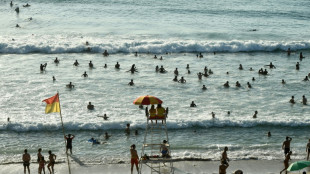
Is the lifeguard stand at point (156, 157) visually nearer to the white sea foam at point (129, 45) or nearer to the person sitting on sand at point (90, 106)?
the person sitting on sand at point (90, 106)

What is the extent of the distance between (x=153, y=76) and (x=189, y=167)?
47.7 ft

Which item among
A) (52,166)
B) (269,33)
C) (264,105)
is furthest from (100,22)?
(52,166)

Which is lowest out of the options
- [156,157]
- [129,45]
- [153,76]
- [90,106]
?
[156,157]

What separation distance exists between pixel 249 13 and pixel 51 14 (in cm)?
2633

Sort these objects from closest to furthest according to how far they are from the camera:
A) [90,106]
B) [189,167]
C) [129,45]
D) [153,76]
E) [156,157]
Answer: [156,157] < [189,167] < [90,106] < [153,76] < [129,45]

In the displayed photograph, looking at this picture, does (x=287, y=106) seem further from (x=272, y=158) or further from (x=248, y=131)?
(x=272, y=158)

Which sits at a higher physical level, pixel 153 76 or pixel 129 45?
pixel 129 45

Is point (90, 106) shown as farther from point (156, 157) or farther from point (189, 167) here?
point (156, 157)

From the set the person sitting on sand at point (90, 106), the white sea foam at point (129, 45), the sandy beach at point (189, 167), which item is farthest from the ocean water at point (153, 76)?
the sandy beach at point (189, 167)

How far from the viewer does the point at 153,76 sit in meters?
32.7

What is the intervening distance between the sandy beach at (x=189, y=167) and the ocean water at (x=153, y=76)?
2.32 ft

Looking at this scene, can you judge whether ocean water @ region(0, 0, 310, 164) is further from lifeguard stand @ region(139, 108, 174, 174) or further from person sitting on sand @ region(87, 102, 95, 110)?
lifeguard stand @ region(139, 108, 174, 174)

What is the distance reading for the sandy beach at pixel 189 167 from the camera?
18.6 metres

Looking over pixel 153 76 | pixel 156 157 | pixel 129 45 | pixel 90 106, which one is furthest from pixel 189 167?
pixel 129 45
